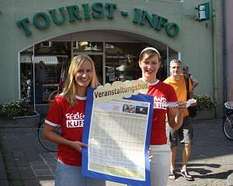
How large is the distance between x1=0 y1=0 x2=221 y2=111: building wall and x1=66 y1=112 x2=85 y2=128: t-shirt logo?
11732 mm

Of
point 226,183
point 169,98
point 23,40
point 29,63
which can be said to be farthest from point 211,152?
point 29,63

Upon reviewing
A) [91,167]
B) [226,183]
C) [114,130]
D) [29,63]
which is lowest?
[226,183]

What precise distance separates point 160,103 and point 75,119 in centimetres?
72

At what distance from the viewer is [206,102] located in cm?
1625

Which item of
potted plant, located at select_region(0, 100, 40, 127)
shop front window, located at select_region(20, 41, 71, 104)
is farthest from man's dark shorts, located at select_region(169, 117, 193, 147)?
shop front window, located at select_region(20, 41, 71, 104)

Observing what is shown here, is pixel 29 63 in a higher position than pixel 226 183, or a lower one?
higher

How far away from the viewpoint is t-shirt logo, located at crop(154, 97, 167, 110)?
4027 mm

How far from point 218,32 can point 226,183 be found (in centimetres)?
1104

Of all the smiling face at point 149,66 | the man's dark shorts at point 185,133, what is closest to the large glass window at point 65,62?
the man's dark shorts at point 185,133

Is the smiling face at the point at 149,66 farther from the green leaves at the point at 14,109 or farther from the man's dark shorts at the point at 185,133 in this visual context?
the green leaves at the point at 14,109

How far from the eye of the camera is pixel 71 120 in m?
3.75

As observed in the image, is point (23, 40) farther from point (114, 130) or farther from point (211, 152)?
point (114, 130)

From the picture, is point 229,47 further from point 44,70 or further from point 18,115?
point 18,115

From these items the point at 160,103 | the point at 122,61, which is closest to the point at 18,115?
the point at 122,61
